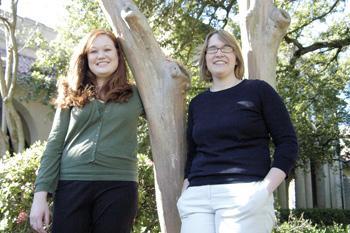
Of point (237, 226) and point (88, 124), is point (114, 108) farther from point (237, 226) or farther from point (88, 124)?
point (237, 226)

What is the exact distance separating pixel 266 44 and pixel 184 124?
0.79 m

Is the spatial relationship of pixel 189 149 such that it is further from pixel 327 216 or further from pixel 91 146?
pixel 327 216

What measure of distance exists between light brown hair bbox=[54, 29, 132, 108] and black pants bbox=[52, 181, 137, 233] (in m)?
0.51

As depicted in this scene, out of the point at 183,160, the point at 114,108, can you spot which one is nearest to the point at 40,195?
the point at 114,108

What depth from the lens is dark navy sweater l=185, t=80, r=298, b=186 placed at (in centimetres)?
266

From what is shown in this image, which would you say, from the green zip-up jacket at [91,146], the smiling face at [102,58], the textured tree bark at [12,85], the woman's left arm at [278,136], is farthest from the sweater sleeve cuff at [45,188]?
the textured tree bark at [12,85]

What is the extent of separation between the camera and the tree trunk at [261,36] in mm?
3307

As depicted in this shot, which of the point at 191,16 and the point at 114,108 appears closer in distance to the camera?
the point at 114,108

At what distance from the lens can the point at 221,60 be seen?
2980 millimetres

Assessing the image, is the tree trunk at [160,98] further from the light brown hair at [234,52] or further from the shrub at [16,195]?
the shrub at [16,195]

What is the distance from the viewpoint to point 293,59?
12.2 meters

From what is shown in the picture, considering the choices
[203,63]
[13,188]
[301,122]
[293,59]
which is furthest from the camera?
[301,122]

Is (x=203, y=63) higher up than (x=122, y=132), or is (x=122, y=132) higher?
(x=203, y=63)

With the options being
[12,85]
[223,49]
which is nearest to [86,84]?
[223,49]
